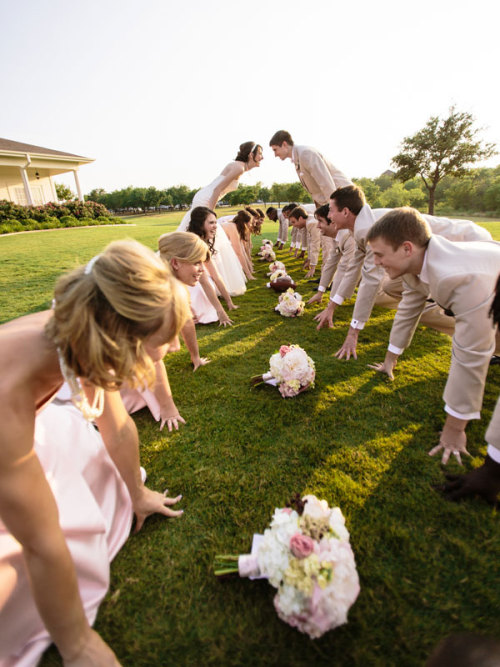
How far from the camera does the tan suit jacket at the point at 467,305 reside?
2.42 metres

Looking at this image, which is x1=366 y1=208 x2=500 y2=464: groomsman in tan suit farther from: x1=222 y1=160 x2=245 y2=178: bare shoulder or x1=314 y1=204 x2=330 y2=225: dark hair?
x1=222 y1=160 x2=245 y2=178: bare shoulder

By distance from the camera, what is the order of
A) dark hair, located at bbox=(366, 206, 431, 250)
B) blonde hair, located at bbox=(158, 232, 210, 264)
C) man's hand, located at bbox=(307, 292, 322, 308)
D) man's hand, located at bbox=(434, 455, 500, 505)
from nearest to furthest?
man's hand, located at bbox=(434, 455, 500, 505) < dark hair, located at bbox=(366, 206, 431, 250) < blonde hair, located at bbox=(158, 232, 210, 264) < man's hand, located at bbox=(307, 292, 322, 308)

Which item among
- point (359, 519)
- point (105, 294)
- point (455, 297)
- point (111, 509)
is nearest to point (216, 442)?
point (111, 509)

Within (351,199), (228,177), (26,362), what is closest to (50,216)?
(228,177)

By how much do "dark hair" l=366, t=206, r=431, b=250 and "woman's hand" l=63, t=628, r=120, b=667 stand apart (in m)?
3.28

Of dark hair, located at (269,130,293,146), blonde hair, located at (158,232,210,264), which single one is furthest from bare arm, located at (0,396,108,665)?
dark hair, located at (269,130,293,146)

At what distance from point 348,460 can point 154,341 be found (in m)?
2.11

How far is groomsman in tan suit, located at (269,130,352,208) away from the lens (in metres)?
6.88

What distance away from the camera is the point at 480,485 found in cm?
222

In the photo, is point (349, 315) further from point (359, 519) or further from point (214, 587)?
point (214, 587)

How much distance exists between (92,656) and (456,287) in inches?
123

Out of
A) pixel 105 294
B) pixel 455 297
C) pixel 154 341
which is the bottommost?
pixel 455 297

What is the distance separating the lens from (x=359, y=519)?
221 cm

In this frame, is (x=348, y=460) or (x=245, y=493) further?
(x=348, y=460)
